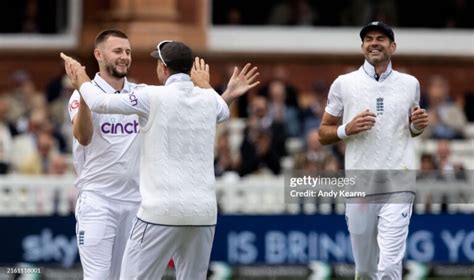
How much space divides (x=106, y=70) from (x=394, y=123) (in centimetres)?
236

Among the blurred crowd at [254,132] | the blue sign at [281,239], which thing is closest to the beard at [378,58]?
the blue sign at [281,239]

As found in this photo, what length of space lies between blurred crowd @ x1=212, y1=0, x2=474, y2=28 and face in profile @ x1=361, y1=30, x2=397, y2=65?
13.7 meters

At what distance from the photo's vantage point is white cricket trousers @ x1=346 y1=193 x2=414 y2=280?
41.7 feet

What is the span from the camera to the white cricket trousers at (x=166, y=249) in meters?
11.4

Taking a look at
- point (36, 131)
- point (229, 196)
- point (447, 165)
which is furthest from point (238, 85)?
point (36, 131)

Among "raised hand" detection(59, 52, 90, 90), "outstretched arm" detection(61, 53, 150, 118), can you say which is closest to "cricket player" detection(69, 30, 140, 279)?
"raised hand" detection(59, 52, 90, 90)

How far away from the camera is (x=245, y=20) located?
2742 cm

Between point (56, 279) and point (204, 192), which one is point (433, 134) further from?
point (204, 192)

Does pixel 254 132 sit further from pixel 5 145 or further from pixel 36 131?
pixel 5 145

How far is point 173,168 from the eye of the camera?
37.4ft

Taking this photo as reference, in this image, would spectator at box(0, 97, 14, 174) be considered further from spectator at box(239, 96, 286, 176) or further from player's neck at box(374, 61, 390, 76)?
player's neck at box(374, 61, 390, 76)

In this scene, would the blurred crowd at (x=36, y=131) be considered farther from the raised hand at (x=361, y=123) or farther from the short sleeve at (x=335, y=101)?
the raised hand at (x=361, y=123)

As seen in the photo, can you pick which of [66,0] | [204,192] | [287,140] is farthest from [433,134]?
[204,192]

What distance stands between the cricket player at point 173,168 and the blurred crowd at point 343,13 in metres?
15.1
